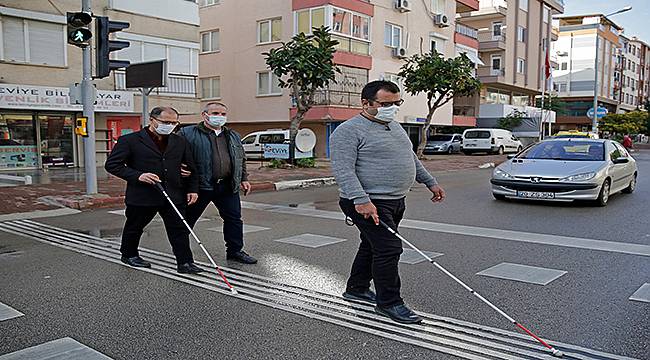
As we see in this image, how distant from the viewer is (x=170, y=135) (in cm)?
625

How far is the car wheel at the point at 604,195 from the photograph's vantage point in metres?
11.2

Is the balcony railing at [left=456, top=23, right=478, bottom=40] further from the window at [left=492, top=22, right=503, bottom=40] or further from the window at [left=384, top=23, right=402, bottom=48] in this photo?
the window at [left=384, top=23, right=402, bottom=48]

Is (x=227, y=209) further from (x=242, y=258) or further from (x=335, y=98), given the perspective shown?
(x=335, y=98)

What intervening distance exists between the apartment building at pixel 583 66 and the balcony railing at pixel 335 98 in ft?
167

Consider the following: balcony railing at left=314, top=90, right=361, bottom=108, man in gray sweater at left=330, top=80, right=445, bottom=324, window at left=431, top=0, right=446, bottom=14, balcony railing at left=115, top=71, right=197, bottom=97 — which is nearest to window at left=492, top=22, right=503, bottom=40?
window at left=431, top=0, right=446, bottom=14

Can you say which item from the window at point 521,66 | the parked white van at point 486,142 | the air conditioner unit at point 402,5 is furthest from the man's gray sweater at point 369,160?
the window at point 521,66

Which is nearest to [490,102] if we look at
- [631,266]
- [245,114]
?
[245,114]

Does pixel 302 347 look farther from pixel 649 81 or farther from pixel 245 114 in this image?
pixel 649 81

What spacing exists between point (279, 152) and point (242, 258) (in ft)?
46.8

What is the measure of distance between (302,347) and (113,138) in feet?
68.9

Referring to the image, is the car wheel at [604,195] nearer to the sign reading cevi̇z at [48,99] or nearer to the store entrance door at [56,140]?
the sign reading cevi̇z at [48,99]

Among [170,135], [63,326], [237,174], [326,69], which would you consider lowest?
[63,326]

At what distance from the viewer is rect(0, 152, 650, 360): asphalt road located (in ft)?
13.8

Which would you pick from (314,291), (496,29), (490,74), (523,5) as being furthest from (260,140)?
(523,5)
